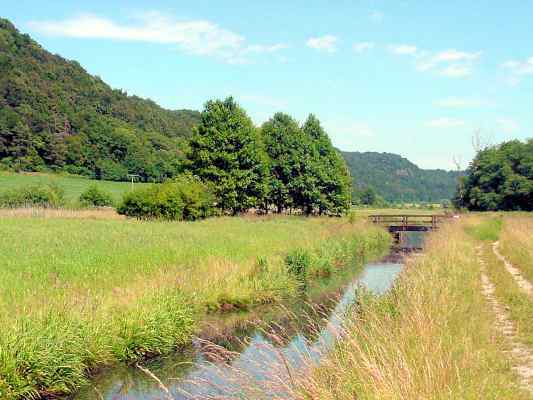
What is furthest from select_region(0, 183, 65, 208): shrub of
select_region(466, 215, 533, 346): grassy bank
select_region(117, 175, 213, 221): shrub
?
select_region(466, 215, 533, 346): grassy bank

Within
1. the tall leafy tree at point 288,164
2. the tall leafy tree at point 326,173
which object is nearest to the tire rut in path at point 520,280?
the tall leafy tree at point 288,164

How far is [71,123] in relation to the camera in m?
85.6

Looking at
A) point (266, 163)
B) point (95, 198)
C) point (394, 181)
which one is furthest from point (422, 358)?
point (394, 181)

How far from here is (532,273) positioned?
17188 millimetres

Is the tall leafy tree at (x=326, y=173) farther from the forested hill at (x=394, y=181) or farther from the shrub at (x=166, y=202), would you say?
the forested hill at (x=394, y=181)

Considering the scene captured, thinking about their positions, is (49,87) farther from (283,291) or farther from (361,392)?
(361,392)

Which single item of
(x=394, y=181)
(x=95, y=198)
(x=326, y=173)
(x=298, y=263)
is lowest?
(x=298, y=263)

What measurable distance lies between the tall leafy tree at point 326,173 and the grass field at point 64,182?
23124 millimetres

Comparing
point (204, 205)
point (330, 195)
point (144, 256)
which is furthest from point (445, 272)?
point (330, 195)

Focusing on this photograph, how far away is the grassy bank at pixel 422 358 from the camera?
516cm

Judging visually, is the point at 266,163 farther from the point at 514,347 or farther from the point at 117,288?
the point at 514,347

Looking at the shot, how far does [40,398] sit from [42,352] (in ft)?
2.33

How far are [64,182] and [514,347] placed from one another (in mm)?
73529

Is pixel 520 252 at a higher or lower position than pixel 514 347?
higher
